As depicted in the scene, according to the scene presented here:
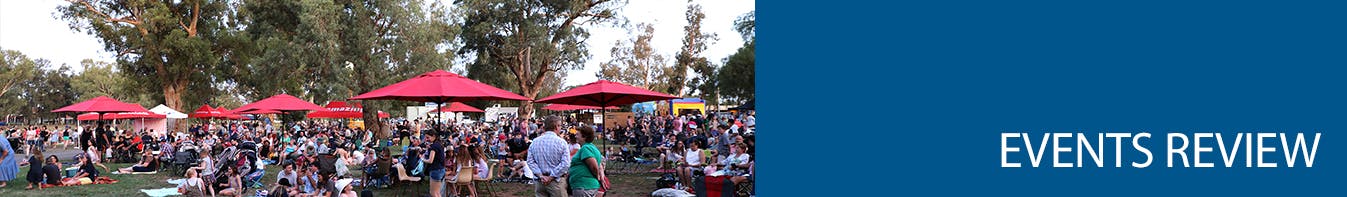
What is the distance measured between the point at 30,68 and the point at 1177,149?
280ft

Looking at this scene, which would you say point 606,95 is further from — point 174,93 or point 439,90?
point 174,93

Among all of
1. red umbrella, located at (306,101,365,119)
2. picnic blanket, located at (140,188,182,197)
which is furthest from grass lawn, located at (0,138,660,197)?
red umbrella, located at (306,101,365,119)

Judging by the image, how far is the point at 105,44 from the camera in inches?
1331

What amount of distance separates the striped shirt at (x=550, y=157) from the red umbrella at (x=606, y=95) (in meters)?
7.04

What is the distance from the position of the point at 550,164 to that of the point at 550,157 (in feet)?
0.15

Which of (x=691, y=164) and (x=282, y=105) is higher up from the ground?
(x=282, y=105)

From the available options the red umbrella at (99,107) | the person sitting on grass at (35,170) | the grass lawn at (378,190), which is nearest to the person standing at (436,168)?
the grass lawn at (378,190)

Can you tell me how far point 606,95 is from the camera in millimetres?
14742

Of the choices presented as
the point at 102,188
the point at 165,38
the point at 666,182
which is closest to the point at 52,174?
the point at 102,188

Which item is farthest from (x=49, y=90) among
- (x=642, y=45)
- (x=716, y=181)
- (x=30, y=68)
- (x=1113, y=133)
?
Answer: (x=1113, y=133)

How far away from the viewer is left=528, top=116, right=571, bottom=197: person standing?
6.43 metres

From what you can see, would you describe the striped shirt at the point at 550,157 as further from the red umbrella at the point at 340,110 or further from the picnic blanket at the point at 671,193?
the red umbrella at the point at 340,110

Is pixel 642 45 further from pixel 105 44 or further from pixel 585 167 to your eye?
pixel 585 167

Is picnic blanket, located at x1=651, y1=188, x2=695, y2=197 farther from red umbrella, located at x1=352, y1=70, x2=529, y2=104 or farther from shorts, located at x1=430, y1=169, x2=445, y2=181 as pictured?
red umbrella, located at x1=352, y1=70, x2=529, y2=104
